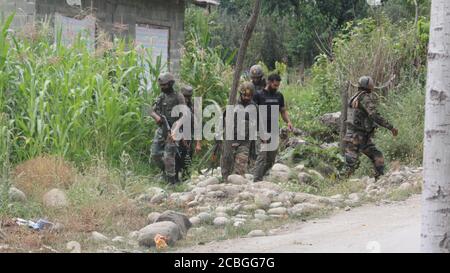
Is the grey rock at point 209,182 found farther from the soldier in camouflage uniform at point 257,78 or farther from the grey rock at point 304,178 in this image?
the soldier in camouflage uniform at point 257,78

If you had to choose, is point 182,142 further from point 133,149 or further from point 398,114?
point 398,114

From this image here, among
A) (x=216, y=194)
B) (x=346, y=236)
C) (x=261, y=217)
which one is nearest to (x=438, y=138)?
(x=346, y=236)

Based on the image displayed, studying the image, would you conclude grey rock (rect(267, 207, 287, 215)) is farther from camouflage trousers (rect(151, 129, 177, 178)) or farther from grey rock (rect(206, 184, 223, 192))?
camouflage trousers (rect(151, 129, 177, 178))

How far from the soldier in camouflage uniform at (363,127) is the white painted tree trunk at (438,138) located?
250 inches

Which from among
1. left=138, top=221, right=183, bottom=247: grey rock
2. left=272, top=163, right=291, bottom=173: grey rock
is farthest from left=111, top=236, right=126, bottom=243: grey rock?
left=272, top=163, right=291, bottom=173: grey rock

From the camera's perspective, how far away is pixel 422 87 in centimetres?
1404

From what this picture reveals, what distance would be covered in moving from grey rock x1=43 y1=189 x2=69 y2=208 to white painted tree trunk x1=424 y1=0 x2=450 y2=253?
4724 millimetres

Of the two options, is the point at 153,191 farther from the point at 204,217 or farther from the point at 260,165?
the point at 260,165

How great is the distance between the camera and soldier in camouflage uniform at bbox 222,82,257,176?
10500 mm

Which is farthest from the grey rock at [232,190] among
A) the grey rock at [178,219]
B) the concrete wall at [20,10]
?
the concrete wall at [20,10]

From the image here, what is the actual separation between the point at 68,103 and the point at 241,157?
8.01 ft

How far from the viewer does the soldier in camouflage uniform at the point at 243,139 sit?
1050 cm
